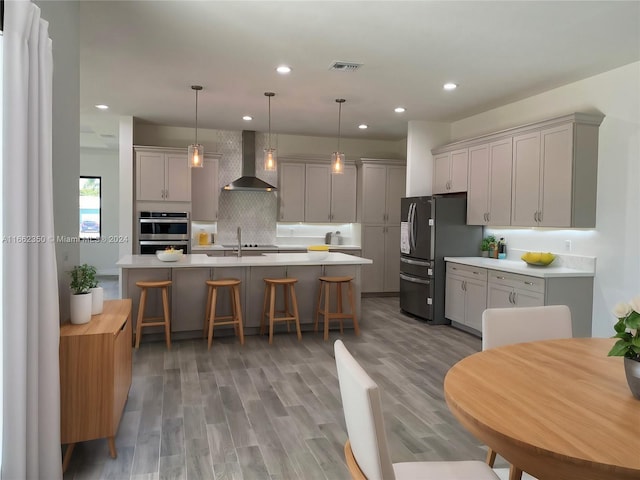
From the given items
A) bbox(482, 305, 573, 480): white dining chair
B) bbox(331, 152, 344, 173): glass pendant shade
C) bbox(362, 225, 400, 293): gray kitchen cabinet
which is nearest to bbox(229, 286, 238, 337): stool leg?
bbox(331, 152, 344, 173): glass pendant shade

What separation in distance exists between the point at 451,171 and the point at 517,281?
2135mm

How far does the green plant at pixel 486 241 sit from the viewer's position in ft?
19.9

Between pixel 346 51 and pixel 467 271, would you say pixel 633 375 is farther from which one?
pixel 467 271

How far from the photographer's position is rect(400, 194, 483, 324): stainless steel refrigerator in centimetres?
604

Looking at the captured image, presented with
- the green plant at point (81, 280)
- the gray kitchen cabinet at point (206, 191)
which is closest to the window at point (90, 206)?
the gray kitchen cabinet at point (206, 191)

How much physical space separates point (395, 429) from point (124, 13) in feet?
11.5

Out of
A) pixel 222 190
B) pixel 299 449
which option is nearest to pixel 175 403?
pixel 299 449

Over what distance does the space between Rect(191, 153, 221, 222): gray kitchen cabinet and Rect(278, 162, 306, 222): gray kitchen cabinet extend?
1.08 meters

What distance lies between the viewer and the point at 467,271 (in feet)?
18.6

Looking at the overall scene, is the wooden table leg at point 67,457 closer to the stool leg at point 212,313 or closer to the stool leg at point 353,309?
the stool leg at point 212,313

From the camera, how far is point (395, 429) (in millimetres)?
2994

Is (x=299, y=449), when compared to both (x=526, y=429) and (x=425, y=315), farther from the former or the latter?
(x=425, y=315)

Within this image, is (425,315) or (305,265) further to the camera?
(425,315)

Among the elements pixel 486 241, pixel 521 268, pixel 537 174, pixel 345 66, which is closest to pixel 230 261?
pixel 345 66
